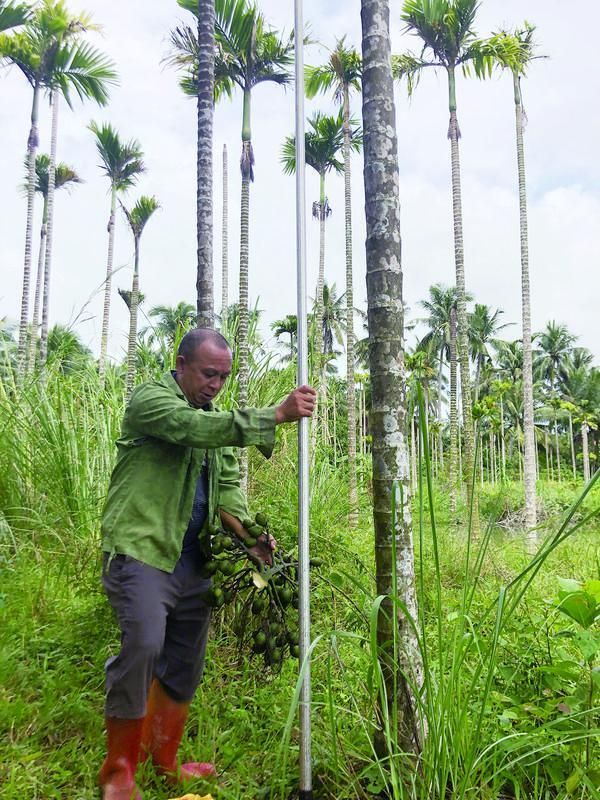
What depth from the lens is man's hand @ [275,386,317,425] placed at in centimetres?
184

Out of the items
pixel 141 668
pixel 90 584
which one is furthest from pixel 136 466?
pixel 90 584

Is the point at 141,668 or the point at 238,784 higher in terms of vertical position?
the point at 141,668

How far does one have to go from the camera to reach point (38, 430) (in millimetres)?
3965

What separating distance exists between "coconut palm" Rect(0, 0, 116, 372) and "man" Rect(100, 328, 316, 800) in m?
10.9

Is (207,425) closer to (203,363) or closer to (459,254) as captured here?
(203,363)

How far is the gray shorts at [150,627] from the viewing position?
76.4 inches

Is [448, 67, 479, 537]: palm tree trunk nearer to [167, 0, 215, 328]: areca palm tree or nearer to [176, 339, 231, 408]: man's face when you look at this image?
[167, 0, 215, 328]: areca palm tree

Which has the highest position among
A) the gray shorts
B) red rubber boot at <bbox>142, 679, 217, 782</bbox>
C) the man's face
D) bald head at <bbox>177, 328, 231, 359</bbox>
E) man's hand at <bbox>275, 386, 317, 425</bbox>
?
bald head at <bbox>177, 328, 231, 359</bbox>

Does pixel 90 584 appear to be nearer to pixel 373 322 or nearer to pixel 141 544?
pixel 141 544

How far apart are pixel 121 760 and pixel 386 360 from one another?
1.68 m

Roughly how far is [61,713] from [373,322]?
2136 mm

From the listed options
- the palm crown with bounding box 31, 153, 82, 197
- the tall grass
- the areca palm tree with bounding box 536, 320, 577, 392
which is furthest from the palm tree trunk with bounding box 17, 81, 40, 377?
the areca palm tree with bounding box 536, 320, 577, 392

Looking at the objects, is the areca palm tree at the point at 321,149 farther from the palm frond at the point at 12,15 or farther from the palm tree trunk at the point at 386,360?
the palm tree trunk at the point at 386,360

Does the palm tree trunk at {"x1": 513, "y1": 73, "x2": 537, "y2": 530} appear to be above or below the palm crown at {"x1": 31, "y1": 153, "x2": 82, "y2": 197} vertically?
below
